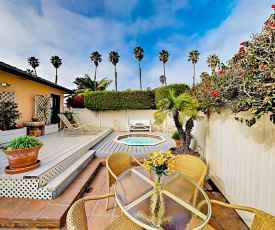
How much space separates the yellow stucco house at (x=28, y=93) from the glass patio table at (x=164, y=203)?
6.62 meters

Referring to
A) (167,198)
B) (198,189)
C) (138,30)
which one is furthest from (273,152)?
(138,30)

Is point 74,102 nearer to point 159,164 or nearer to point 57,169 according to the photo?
point 57,169

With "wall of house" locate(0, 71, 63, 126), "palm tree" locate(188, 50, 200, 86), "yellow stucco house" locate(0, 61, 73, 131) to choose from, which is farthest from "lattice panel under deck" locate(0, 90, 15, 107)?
"palm tree" locate(188, 50, 200, 86)

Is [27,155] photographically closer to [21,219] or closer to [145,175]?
[21,219]

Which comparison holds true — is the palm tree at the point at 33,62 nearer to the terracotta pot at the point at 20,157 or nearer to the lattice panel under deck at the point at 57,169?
the lattice panel under deck at the point at 57,169

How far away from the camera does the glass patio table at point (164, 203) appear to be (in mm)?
1298

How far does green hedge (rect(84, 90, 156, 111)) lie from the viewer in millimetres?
11602

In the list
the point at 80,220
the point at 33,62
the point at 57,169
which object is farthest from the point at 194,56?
the point at 33,62

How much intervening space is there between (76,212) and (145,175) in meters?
1.11

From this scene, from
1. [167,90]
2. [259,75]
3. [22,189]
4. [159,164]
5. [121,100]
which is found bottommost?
[22,189]

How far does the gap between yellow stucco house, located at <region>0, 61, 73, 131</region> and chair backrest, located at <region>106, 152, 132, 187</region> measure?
5819 millimetres

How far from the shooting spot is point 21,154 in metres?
2.66

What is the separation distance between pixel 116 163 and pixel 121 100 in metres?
9.29

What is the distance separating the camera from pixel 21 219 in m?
2.02
